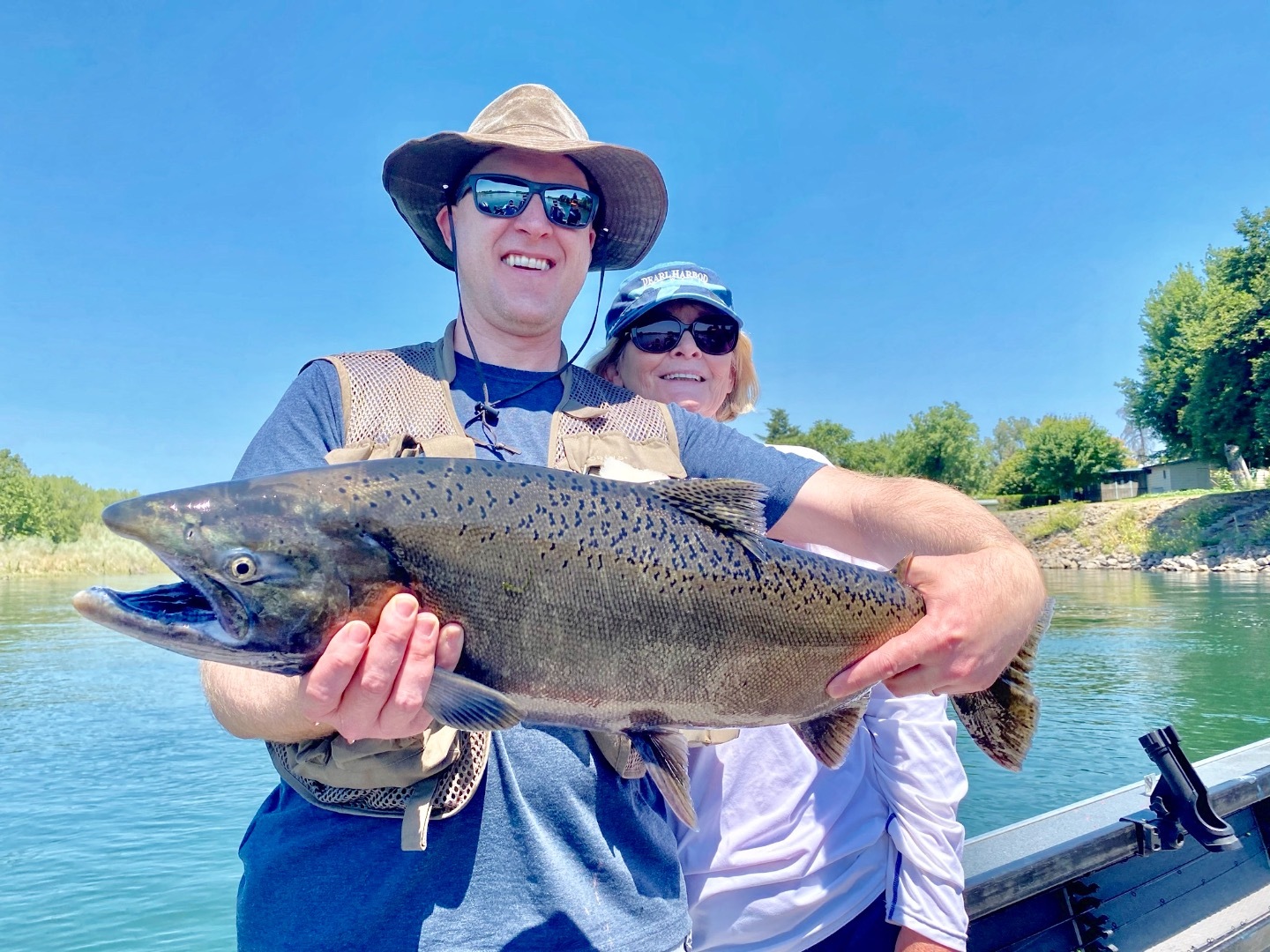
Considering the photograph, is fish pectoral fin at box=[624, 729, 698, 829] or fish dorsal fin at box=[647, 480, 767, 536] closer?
fish pectoral fin at box=[624, 729, 698, 829]

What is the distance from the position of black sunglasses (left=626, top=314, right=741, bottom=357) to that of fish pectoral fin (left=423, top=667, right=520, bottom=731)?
3.36 meters

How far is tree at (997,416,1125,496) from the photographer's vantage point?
82.2 meters

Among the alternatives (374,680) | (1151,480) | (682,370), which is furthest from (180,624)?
(1151,480)

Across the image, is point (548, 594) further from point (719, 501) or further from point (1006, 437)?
point (1006, 437)

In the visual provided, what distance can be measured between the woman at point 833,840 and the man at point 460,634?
0.52 meters

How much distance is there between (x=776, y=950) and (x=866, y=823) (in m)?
0.61

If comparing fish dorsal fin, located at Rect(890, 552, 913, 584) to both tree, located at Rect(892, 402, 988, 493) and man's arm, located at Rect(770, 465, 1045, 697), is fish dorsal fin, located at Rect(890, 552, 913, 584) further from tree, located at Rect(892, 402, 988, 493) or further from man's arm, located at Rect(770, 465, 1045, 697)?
tree, located at Rect(892, 402, 988, 493)

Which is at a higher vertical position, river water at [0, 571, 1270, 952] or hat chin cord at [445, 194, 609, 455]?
hat chin cord at [445, 194, 609, 455]

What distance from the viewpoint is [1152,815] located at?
15.4 feet

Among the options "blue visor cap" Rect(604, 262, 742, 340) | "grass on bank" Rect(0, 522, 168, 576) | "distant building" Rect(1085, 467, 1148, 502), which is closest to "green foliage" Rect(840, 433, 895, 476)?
"distant building" Rect(1085, 467, 1148, 502)

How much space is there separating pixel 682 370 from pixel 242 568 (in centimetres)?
337

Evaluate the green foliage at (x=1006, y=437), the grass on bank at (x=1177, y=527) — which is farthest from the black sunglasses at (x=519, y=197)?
the green foliage at (x=1006, y=437)

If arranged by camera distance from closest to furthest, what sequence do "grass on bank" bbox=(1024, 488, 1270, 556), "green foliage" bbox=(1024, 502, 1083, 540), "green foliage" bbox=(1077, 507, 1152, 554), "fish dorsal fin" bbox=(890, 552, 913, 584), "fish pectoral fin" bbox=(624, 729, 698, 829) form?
"fish pectoral fin" bbox=(624, 729, 698, 829) < "fish dorsal fin" bbox=(890, 552, 913, 584) < "grass on bank" bbox=(1024, 488, 1270, 556) < "green foliage" bbox=(1077, 507, 1152, 554) < "green foliage" bbox=(1024, 502, 1083, 540)

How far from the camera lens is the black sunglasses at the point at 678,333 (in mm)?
5188
